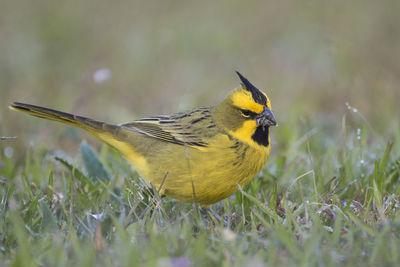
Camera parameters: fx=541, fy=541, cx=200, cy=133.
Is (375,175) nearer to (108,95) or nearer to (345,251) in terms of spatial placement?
(345,251)

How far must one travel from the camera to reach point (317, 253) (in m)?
3.21

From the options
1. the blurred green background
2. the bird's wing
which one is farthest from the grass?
the blurred green background

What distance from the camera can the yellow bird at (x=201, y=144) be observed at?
14.9ft

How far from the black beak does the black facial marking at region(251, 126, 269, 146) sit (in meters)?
0.06

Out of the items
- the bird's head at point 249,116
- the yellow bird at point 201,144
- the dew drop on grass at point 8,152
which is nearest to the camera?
the yellow bird at point 201,144

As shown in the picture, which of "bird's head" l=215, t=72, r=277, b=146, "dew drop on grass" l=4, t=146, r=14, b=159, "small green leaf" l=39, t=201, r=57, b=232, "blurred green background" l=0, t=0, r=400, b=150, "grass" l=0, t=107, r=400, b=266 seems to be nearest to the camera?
"grass" l=0, t=107, r=400, b=266

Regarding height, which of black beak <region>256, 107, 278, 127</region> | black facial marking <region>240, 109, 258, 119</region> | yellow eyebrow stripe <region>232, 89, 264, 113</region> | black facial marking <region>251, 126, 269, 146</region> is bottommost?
black facial marking <region>251, 126, 269, 146</region>

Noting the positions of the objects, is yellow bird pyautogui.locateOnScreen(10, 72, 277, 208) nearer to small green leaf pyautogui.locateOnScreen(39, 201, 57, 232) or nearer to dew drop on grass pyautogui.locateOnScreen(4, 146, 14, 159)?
dew drop on grass pyautogui.locateOnScreen(4, 146, 14, 159)

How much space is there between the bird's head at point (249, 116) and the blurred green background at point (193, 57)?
2.08 meters

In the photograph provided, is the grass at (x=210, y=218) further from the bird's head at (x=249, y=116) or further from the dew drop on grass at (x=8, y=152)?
the bird's head at (x=249, y=116)

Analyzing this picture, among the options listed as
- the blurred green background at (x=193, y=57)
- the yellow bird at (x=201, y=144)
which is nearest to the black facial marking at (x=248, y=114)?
the yellow bird at (x=201, y=144)

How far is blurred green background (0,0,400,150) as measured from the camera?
773cm

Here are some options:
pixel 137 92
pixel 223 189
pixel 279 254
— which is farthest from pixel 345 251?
pixel 137 92

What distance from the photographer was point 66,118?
4980mm
